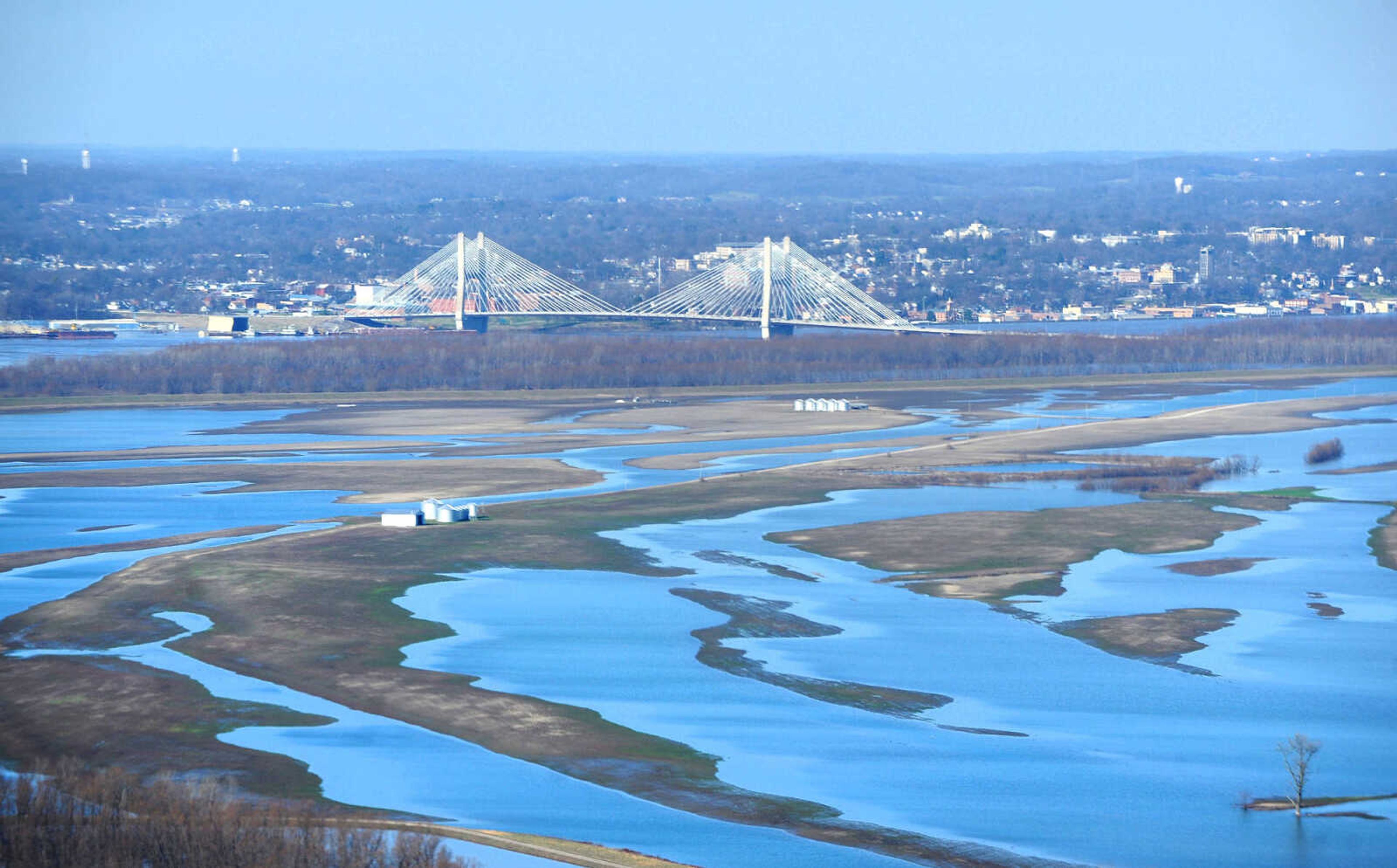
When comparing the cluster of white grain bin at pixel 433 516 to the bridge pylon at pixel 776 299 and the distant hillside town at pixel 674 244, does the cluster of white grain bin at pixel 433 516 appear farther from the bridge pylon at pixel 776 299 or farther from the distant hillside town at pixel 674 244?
the distant hillside town at pixel 674 244

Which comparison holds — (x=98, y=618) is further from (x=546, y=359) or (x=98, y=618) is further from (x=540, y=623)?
(x=546, y=359)

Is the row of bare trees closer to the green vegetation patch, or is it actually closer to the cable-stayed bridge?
the green vegetation patch

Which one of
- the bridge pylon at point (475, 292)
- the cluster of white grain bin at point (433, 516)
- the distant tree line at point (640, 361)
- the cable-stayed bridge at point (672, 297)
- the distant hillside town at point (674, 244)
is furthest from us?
the distant hillside town at point (674, 244)

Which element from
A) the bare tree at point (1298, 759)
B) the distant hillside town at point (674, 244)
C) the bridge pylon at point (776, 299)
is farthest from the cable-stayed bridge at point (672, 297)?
the bare tree at point (1298, 759)

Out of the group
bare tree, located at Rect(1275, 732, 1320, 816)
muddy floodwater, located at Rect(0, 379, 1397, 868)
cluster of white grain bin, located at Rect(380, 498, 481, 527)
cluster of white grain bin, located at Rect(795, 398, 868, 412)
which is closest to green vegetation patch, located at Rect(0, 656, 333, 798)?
muddy floodwater, located at Rect(0, 379, 1397, 868)

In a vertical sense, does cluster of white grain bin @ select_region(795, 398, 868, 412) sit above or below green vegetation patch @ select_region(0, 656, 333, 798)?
below

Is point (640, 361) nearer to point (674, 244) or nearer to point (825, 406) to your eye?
point (825, 406)
